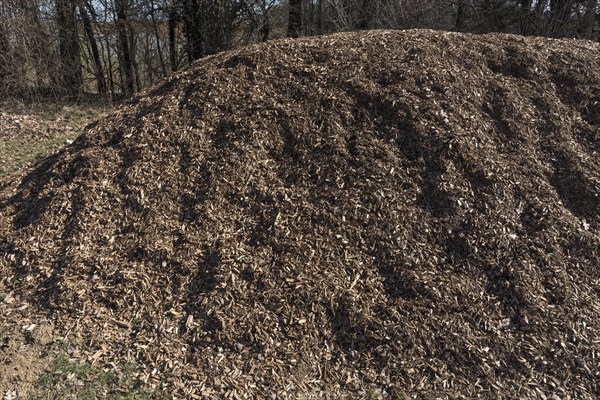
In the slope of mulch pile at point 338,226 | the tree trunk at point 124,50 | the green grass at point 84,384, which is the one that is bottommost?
the green grass at point 84,384

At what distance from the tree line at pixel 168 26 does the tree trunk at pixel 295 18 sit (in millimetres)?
26

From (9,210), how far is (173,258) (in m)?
1.92

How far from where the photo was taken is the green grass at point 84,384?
2.81 m

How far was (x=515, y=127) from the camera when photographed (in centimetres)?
432

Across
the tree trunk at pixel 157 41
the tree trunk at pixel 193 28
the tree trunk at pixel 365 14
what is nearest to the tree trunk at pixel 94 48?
the tree trunk at pixel 157 41

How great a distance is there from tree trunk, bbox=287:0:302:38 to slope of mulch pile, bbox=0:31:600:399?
8.01 meters

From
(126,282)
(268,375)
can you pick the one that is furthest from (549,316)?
(126,282)

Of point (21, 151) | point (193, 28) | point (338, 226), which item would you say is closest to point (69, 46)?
point (193, 28)

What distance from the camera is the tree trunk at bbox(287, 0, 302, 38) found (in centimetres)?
1244

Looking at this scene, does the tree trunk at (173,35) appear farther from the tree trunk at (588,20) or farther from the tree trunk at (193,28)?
the tree trunk at (588,20)

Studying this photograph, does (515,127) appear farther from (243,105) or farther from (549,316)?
(243,105)

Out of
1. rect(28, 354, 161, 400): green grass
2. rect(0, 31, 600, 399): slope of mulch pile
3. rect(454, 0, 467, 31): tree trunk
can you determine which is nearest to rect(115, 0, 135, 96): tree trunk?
rect(0, 31, 600, 399): slope of mulch pile

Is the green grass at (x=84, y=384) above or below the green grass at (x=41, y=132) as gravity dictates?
below

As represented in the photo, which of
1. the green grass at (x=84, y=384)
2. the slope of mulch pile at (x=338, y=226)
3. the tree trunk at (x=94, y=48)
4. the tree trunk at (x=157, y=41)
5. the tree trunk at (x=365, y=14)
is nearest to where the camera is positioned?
the green grass at (x=84, y=384)
